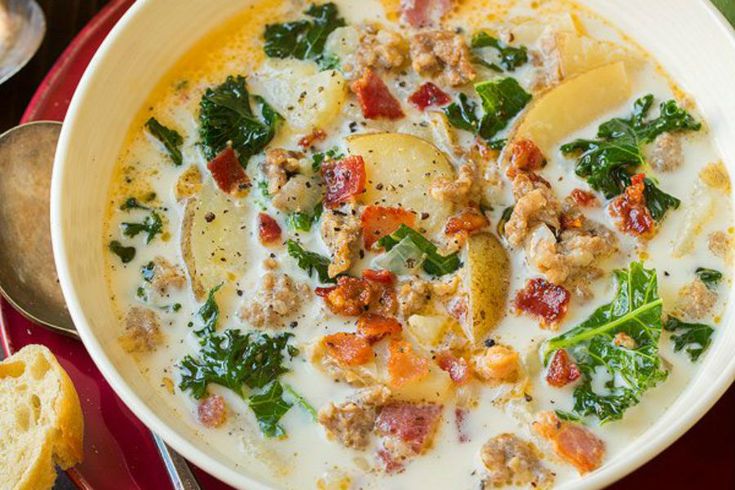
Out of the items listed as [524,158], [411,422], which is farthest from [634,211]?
[411,422]

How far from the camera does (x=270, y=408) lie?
14.4 ft

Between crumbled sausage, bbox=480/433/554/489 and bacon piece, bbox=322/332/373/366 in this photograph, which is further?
bacon piece, bbox=322/332/373/366

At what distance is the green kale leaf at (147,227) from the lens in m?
4.83

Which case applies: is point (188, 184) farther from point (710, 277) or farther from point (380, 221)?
point (710, 277)

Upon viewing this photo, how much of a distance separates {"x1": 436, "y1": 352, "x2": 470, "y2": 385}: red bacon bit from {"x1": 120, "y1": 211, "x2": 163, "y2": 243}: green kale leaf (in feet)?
4.79

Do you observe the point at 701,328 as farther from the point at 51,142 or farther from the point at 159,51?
the point at 51,142

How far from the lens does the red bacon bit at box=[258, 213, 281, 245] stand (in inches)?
186

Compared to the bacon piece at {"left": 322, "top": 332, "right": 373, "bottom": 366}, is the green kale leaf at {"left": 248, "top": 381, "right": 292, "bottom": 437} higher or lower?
lower

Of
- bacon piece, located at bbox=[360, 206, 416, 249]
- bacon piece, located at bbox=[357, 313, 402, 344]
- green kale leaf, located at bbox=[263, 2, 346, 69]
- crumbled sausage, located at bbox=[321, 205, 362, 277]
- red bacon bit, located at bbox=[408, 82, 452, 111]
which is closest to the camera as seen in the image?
bacon piece, located at bbox=[357, 313, 402, 344]

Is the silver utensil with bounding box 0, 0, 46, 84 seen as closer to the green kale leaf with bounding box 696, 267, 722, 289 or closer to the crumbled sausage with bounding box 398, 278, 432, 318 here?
the crumbled sausage with bounding box 398, 278, 432, 318

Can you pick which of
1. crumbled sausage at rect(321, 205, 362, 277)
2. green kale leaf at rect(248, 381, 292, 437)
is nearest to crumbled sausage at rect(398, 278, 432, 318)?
crumbled sausage at rect(321, 205, 362, 277)

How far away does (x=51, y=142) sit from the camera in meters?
5.38

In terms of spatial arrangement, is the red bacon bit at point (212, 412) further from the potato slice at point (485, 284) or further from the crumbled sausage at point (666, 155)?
the crumbled sausage at point (666, 155)

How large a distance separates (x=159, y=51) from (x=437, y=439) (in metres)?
2.43
